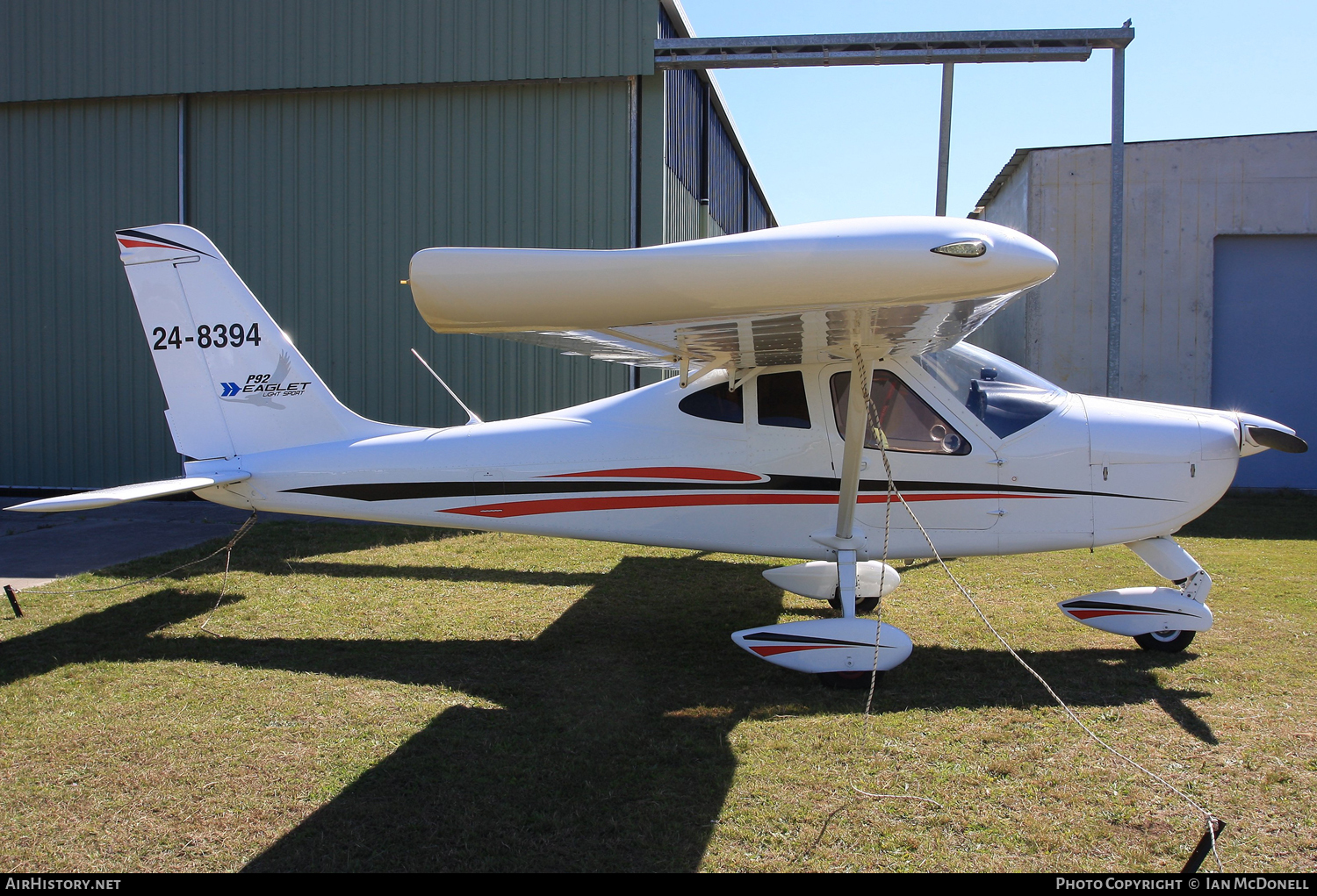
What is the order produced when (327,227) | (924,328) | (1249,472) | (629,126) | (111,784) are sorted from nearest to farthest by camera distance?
(111,784), (924,328), (629,126), (327,227), (1249,472)

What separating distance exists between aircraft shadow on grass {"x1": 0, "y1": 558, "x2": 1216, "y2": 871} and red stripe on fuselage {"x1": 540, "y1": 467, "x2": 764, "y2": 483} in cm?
104

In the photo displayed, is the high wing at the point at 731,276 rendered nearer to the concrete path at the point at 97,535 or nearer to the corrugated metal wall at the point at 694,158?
the concrete path at the point at 97,535

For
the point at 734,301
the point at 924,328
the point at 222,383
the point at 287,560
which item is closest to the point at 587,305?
the point at 734,301

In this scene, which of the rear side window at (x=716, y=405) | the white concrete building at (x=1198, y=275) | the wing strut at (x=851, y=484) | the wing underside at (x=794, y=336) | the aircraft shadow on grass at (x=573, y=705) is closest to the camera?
the aircraft shadow on grass at (x=573, y=705)

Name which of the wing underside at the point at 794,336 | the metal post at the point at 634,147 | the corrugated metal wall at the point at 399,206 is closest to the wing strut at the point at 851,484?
the wing underside at the point at 794,336

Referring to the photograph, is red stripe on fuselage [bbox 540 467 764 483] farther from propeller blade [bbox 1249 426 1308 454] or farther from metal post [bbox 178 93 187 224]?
metal post [bbox 178 93 187 224]

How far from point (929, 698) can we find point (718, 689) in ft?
3.48

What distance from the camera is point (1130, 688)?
4215 mm

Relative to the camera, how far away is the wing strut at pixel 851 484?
4367 mm

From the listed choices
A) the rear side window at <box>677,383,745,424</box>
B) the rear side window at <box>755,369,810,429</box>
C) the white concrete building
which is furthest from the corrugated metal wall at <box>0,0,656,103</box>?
the white concrete building

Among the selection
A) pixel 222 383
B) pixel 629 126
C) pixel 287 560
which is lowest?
pixel 287 560

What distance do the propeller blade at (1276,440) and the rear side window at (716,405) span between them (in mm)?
2980

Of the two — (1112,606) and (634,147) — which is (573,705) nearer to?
(1112,606)
